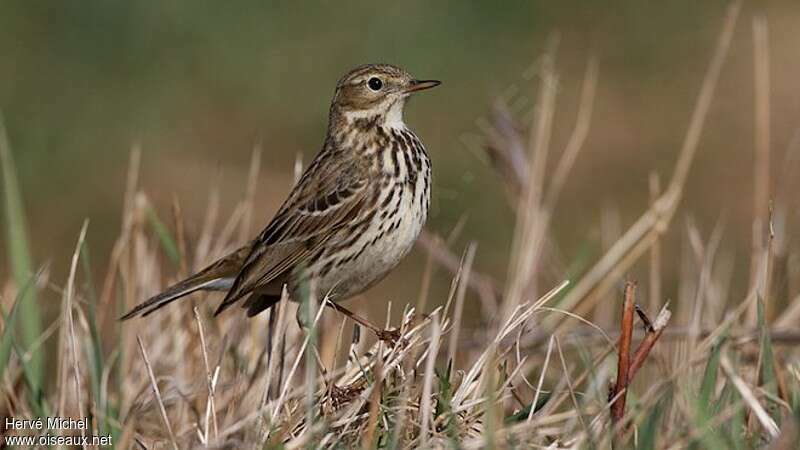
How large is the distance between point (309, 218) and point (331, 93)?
15.7 ft

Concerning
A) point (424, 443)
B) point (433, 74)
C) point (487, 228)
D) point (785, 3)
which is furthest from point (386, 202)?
point (785, 3)

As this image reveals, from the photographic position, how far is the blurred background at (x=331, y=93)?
9586mm

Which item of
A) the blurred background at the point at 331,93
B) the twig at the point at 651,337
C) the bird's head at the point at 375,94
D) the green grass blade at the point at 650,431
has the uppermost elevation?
the bird's head at the point at 375,94

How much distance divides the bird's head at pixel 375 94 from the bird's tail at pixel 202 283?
2.03ft

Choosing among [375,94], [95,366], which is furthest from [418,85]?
[95,366]

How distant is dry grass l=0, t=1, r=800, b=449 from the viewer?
4.30 m

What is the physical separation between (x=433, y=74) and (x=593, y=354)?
4.88 metres

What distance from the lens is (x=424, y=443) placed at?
13.9 ft

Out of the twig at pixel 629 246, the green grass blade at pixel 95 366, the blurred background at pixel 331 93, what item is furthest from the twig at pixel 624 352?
the blurred background at pixel 331 93

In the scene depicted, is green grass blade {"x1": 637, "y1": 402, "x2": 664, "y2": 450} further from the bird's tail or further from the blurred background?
the blurred background

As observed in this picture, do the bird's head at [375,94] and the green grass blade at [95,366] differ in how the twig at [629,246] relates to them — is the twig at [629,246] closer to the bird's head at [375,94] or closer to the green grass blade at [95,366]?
the bird's head at [375,94]

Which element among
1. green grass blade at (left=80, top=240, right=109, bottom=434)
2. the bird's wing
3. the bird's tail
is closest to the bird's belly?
the bird's wing

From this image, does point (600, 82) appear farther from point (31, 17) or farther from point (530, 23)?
point (31, 17)

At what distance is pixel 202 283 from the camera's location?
6004 millimetres
